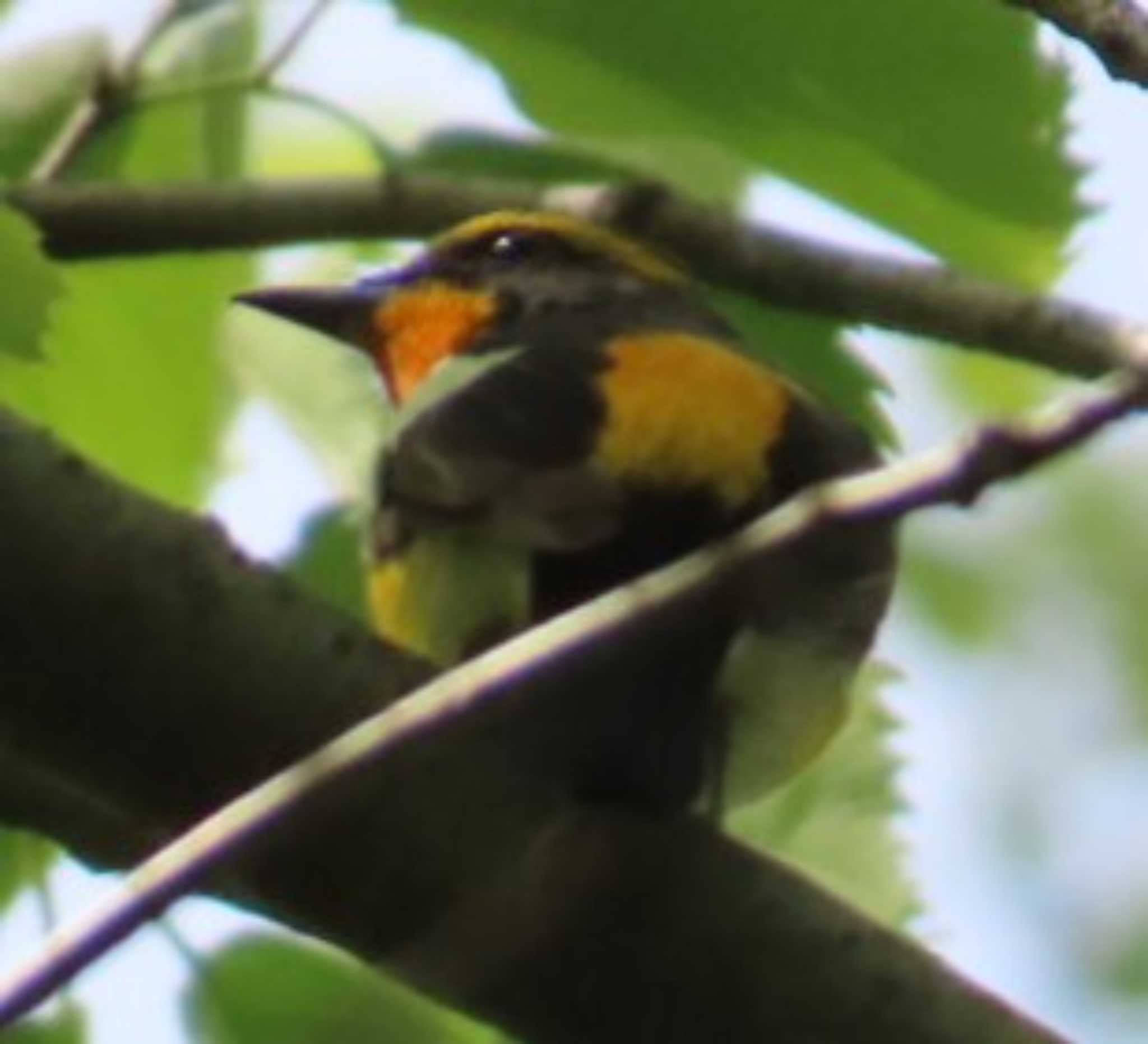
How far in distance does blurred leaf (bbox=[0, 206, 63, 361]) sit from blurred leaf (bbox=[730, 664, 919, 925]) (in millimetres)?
693

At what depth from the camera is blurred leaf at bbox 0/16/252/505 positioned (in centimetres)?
282

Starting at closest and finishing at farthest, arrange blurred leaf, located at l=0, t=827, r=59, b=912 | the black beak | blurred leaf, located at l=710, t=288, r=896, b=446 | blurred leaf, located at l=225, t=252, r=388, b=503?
blurred leaf, located at l=0, t=827, r=59, b=912 → blurred leaf, located at l=710, t=288, r=896, b=446 → blurred leaf, located at l=225, t=252, r=388, b=503 → the black beak

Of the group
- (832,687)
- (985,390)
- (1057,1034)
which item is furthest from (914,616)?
(1057,1034)

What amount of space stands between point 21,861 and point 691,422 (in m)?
0.62

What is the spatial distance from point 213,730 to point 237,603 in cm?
7

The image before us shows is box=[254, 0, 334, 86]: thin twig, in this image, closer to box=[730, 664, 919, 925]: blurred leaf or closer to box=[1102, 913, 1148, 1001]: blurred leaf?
box=[730, 664, 919, 925]: blurred leaf

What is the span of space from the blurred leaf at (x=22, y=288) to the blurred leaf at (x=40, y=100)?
660 millimetres

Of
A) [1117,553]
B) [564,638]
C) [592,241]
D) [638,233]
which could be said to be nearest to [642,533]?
[638,233]

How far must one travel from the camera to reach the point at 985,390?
3.52 metres

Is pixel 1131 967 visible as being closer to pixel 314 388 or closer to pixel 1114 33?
pixel 314 388

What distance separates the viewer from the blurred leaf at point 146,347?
2.82m

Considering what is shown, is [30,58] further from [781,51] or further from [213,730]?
[213,730]

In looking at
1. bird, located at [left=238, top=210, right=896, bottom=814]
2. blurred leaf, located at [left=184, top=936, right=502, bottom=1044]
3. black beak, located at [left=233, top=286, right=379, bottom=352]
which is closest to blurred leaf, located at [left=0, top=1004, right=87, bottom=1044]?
blurred leaf, located at [left=184, top=936, right=502, bottom=1044]

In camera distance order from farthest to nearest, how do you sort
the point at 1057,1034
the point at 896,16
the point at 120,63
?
1. the point at 120,63
2. the point at 896,16
3. the point at 1057,1034
